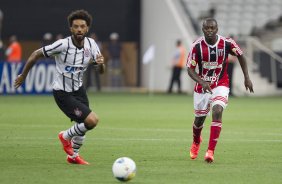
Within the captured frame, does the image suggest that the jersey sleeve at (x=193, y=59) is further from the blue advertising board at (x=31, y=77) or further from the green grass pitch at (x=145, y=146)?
the blue advertising board at (x=31, y=77)

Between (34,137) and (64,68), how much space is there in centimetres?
406

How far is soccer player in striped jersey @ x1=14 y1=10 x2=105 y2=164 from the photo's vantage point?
37.2 ft

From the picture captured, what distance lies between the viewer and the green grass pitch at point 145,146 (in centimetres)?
1020

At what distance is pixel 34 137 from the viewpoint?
15.3 metres

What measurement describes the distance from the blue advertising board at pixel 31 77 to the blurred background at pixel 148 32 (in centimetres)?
355

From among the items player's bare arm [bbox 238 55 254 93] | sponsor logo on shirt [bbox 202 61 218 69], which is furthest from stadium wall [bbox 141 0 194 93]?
sponsor logo on shirt [bbox 202 61 218 69]

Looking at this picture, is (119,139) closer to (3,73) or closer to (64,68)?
(64,68)

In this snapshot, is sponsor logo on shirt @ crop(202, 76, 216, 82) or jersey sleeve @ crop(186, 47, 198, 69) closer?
jersey sleeve @ crop(186, 47, 198, 69)

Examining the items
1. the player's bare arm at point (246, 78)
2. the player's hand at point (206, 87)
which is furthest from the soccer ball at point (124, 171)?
the player's bare arm at point (246, 78)

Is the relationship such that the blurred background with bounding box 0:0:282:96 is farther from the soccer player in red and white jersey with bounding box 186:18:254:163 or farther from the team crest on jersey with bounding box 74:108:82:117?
the team crest on jersey with bounding box 74:108:82:117

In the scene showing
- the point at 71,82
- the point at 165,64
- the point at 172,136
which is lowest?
the point at 165,64

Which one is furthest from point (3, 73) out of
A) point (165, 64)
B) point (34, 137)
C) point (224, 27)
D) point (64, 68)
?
point (64, 68)

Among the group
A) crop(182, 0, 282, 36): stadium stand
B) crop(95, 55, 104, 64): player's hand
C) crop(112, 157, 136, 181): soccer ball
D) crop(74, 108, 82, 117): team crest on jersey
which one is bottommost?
crop(182, 0, 282, 36): stadium stand

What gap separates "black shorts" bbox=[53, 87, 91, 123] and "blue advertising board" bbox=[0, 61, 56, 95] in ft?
60.4
